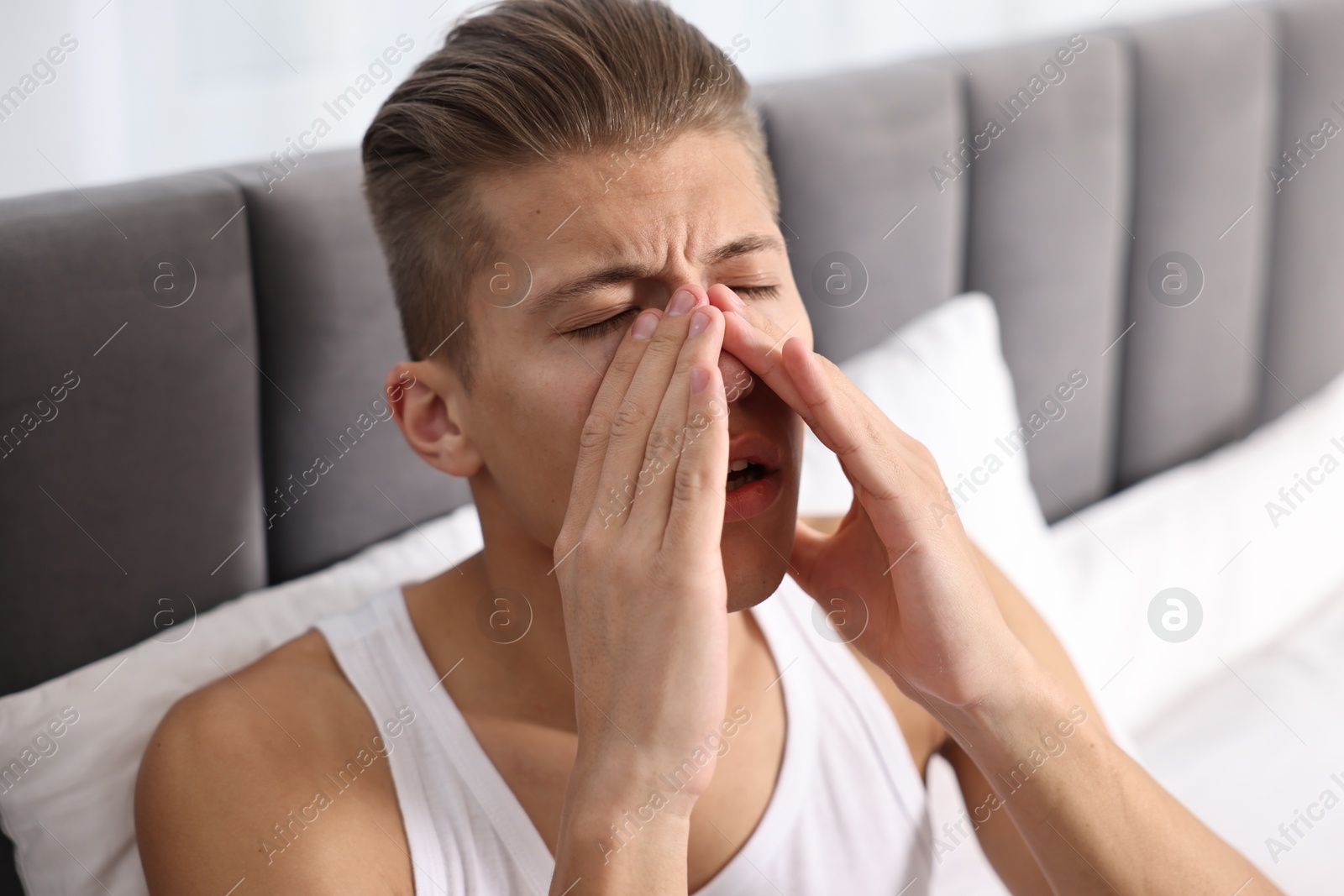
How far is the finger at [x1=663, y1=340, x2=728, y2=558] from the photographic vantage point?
75 centimetres

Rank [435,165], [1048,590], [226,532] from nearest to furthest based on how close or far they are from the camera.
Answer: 1. [435,165]
2. [226,532]
3. [1048,590]

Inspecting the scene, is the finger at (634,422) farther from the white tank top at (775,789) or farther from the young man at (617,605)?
the white tank top at (775,789)

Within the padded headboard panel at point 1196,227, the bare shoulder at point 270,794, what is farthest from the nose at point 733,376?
the padded headboard panel at point 1196,227

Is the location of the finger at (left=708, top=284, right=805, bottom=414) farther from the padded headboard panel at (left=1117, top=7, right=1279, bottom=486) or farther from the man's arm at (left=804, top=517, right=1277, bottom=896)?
the padded headboard panel at (left=1117, top=7, right=1279, bottom=486)

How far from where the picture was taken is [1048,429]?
1.82m

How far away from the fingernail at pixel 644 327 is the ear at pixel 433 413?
0.21m

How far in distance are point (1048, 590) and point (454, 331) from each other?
101 centimetres

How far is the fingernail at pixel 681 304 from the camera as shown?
32.7 inches

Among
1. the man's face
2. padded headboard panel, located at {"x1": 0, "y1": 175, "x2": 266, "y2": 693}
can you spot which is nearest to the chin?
the man's face

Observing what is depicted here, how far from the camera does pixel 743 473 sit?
0.94 metres

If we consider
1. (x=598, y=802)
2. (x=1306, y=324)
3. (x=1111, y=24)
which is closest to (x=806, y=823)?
(x=598, y=802)

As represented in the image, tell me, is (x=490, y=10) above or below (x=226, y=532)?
above

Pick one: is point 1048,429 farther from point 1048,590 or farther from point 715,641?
point 715,641

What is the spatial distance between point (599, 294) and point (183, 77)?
0.73m
